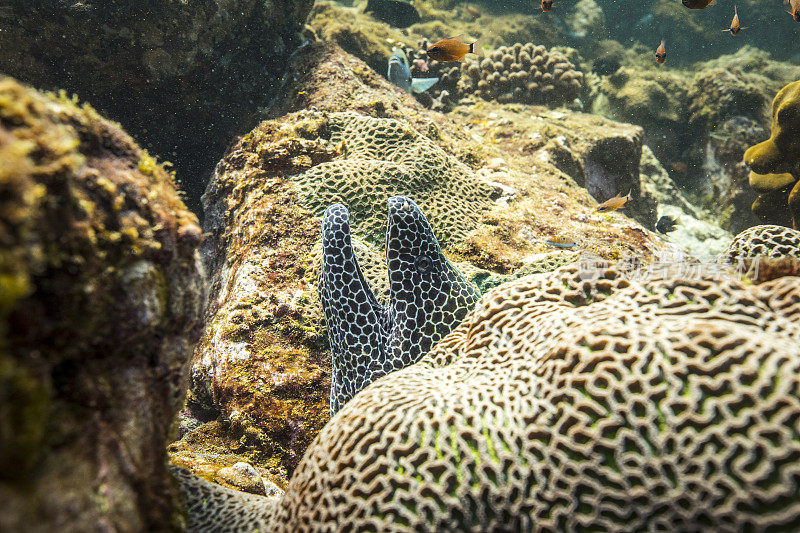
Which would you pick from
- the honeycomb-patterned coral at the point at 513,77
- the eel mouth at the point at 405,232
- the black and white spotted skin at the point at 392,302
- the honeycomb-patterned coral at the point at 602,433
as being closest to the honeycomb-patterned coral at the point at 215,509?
the honeycomb-patterned coral at the point at 602,433

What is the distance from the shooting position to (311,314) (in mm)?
3590

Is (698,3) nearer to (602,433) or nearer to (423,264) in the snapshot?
(423,264)

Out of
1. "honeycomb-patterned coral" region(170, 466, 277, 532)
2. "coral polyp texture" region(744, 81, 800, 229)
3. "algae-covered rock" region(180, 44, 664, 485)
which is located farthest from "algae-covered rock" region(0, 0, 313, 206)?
"coral polyp texture" region(744, 81, 800, 229)

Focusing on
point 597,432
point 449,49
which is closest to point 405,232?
point 597,432

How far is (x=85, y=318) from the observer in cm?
108

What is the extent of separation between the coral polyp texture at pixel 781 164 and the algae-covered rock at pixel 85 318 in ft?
26.3

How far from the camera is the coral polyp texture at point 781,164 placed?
5.55 metres

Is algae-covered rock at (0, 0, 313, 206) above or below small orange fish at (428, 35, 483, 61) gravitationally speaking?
above

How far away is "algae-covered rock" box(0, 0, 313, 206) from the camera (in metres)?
4.90

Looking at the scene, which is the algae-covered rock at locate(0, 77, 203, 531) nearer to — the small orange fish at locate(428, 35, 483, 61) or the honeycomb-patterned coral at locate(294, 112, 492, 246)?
the honeycomb-patterned coral at locate(294, 112, 492, 246)

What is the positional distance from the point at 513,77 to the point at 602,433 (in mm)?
10398

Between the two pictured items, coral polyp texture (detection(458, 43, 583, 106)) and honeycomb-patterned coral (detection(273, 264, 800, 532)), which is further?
coral polyp texture (detection(458, 43, 583, 106))

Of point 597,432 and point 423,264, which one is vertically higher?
point 423,264

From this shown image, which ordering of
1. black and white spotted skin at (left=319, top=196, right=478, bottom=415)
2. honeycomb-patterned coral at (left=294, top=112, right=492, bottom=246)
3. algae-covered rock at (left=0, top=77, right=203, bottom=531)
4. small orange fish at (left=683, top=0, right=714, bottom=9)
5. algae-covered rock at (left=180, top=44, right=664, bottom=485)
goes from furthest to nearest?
small orange fish at (left=683, top=0, right=714, bottom=9) → honeycomb-patterned coral at (left=294, top=112, right=492, bottom=246) → algae-covered rock at (left=180, top=44, right=664, bottom=485) → black and white spotted skin at (left=319, top=196, right=478, bottom=415) → algae-covered rock at (left=0, top=77, right=203, bottom=531)
